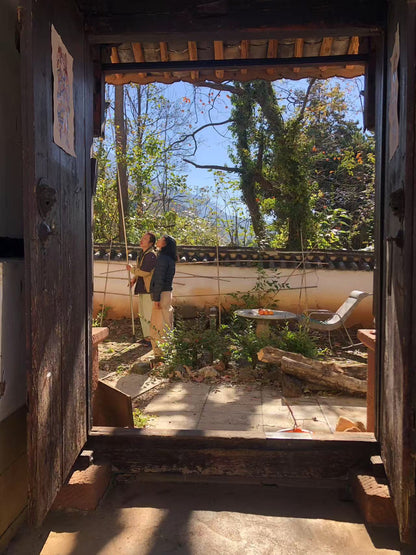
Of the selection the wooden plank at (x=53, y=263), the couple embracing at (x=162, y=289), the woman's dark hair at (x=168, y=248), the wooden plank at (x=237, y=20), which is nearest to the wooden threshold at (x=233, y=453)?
the wooden plank at (x=53, y=263)

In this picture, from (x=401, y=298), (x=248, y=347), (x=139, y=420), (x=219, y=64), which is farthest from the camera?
(x=248, y=347)

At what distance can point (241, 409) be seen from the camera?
16.1ft

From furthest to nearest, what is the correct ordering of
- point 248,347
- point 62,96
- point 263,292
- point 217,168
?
point 217,168 < point 263,292 < point 248,347 < point 62,96

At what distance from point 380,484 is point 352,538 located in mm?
339

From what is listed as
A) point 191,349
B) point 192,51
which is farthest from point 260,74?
point 191,349

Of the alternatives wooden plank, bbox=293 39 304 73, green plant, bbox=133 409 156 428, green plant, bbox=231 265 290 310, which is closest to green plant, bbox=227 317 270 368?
green plant, bbox=133 409 156 428

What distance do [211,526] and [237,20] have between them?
2653 millimetres

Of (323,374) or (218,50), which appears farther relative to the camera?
(323,374)

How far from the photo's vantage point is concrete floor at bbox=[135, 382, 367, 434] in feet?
14.3

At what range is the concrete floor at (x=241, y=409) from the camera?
4352 millimetres

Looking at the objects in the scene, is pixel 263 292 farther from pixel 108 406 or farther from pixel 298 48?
pixel 298 48

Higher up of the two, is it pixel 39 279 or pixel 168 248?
pixel 168 248

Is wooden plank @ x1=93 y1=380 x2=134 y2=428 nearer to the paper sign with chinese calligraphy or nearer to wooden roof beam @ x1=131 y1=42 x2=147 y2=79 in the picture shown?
the paper sign with chinese calligraphy

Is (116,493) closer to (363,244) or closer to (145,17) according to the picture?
(145,17)
